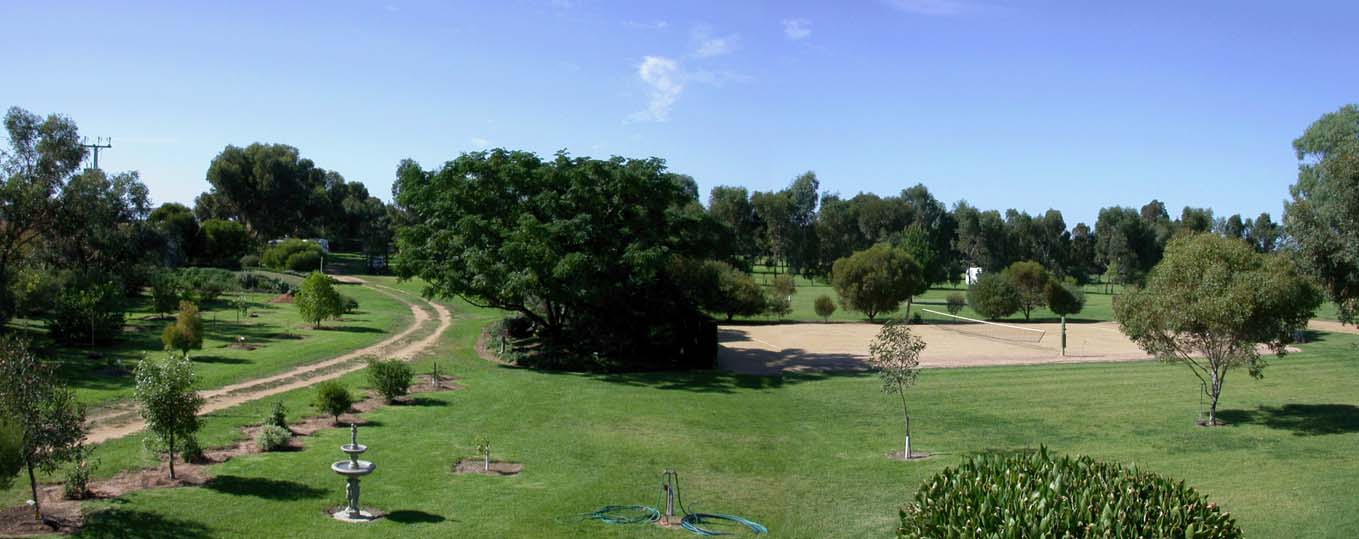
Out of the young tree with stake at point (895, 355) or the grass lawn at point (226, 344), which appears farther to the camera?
the grass lawn at point (226, 344)

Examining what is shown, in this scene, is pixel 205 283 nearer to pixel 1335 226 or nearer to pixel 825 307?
pixel 825 307

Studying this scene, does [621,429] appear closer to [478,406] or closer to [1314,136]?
[478,406]

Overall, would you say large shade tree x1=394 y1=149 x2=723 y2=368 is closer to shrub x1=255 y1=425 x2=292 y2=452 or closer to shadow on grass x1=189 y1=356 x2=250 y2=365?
shadow on grass x1=189 y1=356 x2=250 y2=365

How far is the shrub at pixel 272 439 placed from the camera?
58.5 ft

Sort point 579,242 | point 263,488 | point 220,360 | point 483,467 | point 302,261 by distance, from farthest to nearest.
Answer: point 302,261
point 579,242
point 220,360
point 483,467
point 263,488

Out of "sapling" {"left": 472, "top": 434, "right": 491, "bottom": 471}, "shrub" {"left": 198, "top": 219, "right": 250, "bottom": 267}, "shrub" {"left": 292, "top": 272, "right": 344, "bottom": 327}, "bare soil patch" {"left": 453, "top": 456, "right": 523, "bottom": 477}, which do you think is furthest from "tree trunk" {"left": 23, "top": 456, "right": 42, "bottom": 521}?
"shrub" {"left": 198, "top": 219, "right": 250, "bottom": 267}

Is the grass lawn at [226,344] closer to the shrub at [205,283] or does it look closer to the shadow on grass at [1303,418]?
the shrub at [205,283]

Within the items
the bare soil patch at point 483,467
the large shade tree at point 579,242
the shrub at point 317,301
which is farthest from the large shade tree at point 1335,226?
the shrub at point 317,301

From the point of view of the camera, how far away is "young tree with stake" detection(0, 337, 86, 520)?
11.9 metres

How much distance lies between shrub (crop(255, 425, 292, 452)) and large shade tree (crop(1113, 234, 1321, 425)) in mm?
21656

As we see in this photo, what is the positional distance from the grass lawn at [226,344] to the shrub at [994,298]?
38.2 metres

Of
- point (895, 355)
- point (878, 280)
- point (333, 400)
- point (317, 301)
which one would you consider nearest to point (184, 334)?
point (317, 301)

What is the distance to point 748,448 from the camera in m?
21.0

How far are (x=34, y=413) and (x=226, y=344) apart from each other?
22.2 meters
